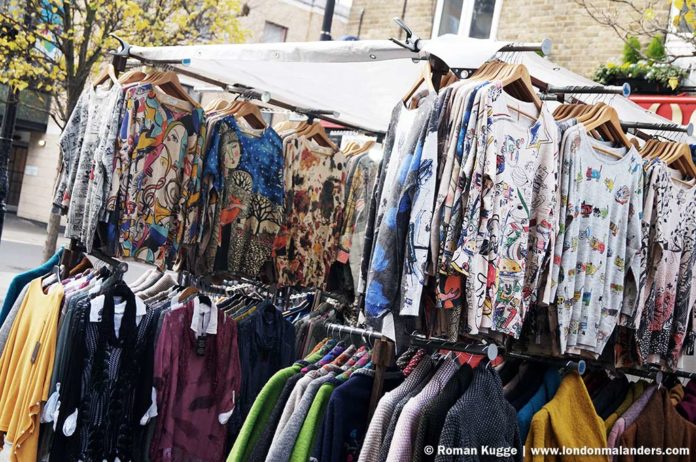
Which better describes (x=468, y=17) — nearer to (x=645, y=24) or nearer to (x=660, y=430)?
(x=645, y=24)

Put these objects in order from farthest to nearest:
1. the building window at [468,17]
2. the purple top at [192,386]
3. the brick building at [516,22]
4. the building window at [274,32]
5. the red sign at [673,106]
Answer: the building window at [274,32], the building window at [468,17], the brick building at [516,22], the red sign at [673,106], the purple top at [192,386]

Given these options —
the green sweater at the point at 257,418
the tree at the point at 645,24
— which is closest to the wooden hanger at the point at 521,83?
the green sweater at the point at 257,418

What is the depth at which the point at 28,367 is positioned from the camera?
14.2 feet

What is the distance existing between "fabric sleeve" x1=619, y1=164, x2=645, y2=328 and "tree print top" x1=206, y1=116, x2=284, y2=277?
2491 mm

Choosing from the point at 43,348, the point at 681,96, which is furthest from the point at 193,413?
the point at 681,96

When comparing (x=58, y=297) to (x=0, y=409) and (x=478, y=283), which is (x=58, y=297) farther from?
(x=478, y=283)

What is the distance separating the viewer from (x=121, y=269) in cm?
454

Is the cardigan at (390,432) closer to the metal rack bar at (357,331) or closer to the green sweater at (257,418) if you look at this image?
the metal rack bar at (357,331)

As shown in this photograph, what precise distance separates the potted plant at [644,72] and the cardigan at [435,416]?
6.52 meters

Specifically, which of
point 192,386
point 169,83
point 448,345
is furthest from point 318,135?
point 448,345

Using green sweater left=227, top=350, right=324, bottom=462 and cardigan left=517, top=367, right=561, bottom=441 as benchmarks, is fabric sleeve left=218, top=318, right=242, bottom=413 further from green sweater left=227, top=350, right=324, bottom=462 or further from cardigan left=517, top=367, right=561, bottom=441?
cardigan left=517, top=367, right=561, bottom=441

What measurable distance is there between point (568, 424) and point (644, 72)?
6.67 metres

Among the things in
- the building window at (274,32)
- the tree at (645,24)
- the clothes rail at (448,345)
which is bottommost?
the clothes rail at (448,345)

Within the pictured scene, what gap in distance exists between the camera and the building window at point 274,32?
22344 mm
